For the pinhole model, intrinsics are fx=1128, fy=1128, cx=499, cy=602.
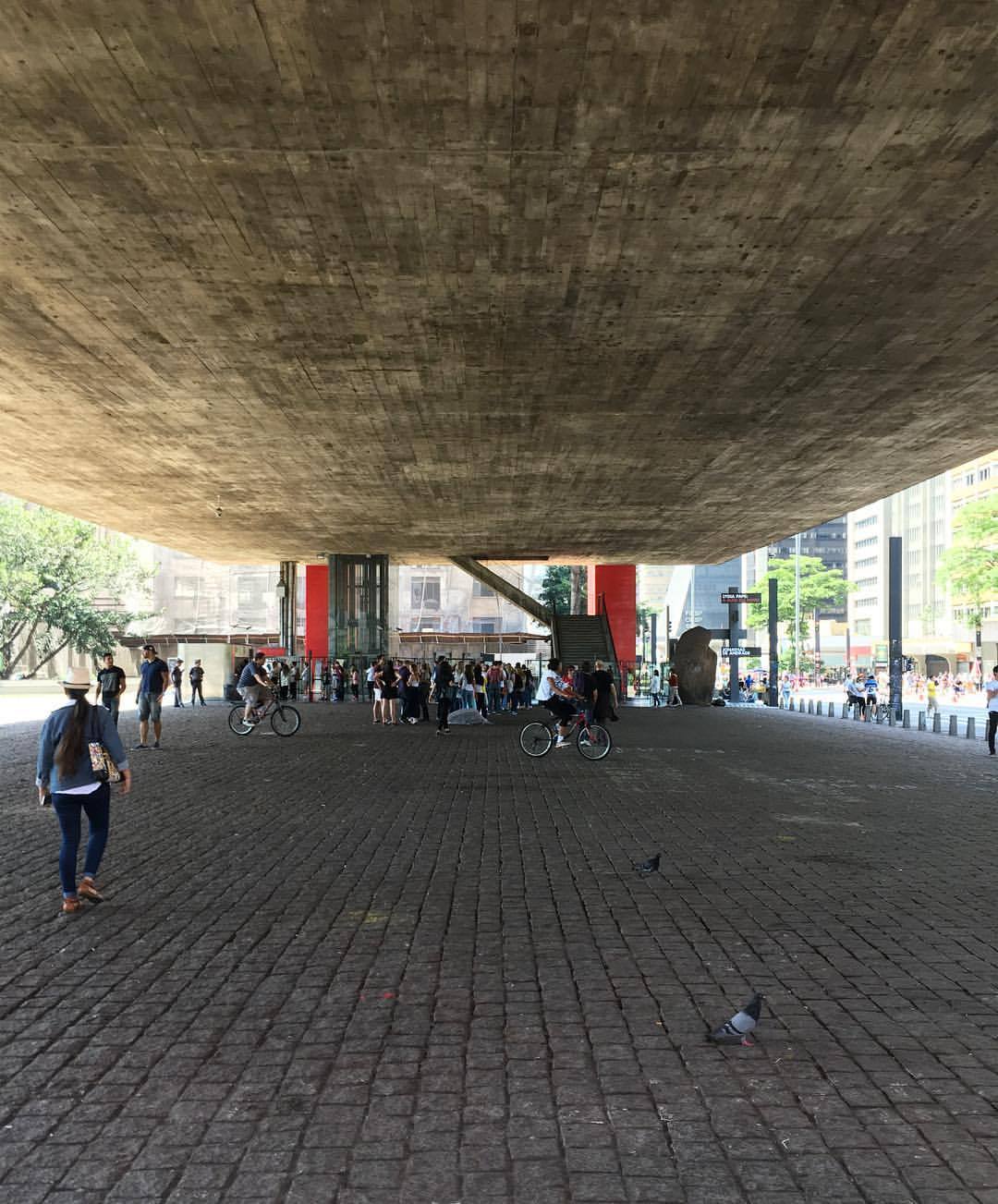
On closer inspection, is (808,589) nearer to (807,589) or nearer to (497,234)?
(807,589)

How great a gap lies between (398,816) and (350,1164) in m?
8.18

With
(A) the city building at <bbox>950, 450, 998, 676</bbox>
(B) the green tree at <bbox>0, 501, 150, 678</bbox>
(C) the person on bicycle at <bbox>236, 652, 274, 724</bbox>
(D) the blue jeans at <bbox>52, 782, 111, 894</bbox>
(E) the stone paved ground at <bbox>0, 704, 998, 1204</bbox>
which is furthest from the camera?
(A) the city building at <bbox>950, 450, 998, 676</bbox>

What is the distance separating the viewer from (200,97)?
992 cm

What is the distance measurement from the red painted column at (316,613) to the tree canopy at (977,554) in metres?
29.2

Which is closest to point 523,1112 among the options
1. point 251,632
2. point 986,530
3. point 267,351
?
point 267,351

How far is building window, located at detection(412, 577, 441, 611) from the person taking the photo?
71.6 meters

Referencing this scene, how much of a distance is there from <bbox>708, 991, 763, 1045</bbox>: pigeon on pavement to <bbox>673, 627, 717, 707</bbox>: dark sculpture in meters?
40.6

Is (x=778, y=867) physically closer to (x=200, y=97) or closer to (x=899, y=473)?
(x=200, y=97)

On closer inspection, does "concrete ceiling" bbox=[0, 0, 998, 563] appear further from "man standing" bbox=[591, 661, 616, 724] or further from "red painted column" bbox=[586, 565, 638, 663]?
"red painted column" bbox=[586, 565, 638, 663]

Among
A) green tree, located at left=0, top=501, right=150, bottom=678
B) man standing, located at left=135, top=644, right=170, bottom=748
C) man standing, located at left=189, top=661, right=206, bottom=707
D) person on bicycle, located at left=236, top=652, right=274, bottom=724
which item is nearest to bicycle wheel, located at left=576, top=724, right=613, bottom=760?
person on bicycle, located at left=236, top=652, right=274, bottom=724

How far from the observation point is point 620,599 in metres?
53.8

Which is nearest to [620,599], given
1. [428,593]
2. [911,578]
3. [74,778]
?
[428,593]

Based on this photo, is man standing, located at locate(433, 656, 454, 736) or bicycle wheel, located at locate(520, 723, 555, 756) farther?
man standing, located at locate(433, 656, 454, 736)

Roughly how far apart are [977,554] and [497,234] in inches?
1623
